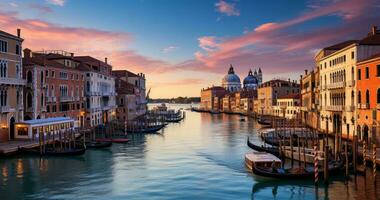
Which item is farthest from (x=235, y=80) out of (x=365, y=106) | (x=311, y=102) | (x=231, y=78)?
(x=365, y=106)

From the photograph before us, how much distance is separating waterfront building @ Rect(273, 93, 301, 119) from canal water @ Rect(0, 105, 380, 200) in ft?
116

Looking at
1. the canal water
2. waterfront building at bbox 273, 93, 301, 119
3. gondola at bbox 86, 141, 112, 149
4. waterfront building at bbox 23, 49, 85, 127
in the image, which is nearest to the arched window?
waterfront building at bbox 23, 49, 85, 127

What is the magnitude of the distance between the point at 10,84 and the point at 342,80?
24.8 metres

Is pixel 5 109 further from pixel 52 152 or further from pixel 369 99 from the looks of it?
pixel 369 99

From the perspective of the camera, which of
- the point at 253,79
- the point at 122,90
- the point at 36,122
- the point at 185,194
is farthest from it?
the point at 253,79

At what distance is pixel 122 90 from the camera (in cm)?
5806

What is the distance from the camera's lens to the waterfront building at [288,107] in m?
61.2

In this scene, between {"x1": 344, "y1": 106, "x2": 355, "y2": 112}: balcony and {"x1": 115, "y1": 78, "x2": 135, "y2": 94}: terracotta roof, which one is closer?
{"x1": 344, "y1": 106, "x2": 355, "y2": 112}: balcony

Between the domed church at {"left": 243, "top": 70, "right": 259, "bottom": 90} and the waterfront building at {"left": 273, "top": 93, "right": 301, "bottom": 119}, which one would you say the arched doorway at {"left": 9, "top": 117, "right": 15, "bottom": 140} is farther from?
the domed church at {"left": 243, "top": 70, "right": 259, "bottom": 90}

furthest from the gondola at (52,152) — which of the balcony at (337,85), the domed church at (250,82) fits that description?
the domed church at (250,82)

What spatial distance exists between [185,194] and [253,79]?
129 m

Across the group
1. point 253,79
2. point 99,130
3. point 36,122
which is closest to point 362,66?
point 36,122

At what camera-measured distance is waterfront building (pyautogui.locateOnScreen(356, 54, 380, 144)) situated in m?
A: 25.2

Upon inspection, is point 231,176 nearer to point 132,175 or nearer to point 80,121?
point 132,175
